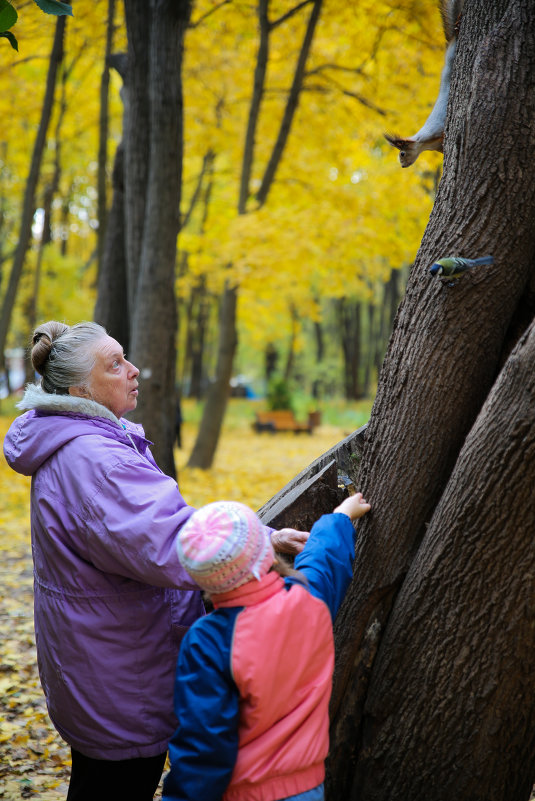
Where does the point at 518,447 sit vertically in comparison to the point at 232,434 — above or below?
above

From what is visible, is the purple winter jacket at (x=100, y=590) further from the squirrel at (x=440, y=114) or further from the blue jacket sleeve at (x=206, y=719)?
the squirrel at (x=440, y=114)

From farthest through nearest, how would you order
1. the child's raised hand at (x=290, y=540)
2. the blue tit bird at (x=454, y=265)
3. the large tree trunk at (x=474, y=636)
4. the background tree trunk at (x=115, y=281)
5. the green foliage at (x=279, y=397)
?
the green foliage at (x=279, y=397), the background tree trunk at (x=115, y=281), the child's raised hand at (x=290, y=540), the blue tit bird at (x=454, y=265), the large tree trunk at (x=474, y=636)

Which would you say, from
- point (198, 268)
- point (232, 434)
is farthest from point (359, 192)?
point (232, 434)

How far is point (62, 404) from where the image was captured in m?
2.08

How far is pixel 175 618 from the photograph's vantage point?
2.09m

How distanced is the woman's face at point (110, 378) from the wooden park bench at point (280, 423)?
1664cm

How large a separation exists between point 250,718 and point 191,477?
9.09m

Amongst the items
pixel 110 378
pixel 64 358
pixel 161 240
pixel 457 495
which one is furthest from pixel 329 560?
pixel 161 240

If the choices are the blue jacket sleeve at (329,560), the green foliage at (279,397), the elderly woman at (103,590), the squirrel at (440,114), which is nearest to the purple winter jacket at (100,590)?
the elderly woman at (103,590)

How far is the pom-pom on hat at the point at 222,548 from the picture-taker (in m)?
1.69

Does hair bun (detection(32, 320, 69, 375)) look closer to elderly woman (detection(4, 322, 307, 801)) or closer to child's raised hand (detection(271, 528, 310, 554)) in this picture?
elderly woman (detection(4, 322, 307, 801))

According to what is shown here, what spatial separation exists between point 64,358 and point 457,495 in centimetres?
134

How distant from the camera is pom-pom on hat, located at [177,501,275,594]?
1.69m

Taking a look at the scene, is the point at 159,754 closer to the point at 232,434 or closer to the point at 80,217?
the point at 232,434
